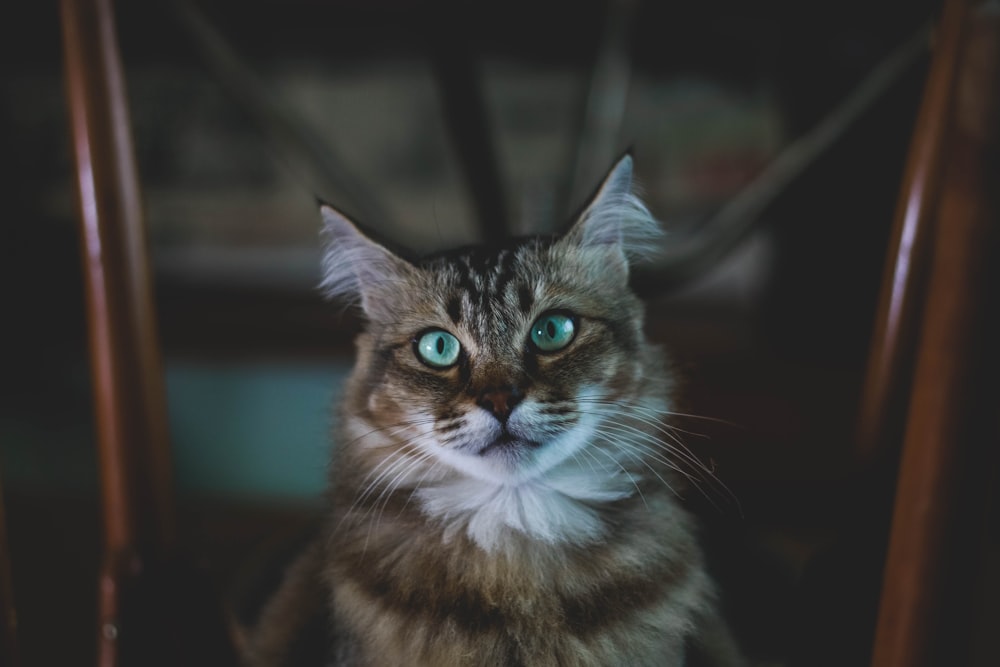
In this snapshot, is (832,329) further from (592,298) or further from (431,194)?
(592,298)

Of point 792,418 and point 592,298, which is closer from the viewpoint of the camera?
point 592,298

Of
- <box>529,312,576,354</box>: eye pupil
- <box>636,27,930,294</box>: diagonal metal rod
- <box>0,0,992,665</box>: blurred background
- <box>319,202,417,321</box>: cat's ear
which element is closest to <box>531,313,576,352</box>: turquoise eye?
<box>529,312,576,354</box>: eye pupil

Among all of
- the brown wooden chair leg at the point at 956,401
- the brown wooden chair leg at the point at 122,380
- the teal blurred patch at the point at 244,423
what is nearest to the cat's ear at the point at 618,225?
the brown wooden chair leg at the point at 956,401

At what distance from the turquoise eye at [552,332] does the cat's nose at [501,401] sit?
59 mm

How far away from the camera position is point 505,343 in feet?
2.08

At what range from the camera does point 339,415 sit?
760 mm

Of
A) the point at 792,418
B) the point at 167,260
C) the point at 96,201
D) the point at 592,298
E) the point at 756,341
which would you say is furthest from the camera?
the point at 167,260

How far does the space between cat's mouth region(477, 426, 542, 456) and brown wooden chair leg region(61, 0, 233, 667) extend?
0.90 ft

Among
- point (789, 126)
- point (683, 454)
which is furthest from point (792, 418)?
point (683, 454)

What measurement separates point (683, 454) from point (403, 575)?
27cm

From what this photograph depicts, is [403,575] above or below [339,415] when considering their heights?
below

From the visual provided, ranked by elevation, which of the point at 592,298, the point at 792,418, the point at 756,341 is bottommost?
the point at 792,418

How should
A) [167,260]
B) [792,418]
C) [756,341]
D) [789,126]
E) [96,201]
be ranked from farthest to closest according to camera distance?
[167,260] → [756,341] → [792,418] → [789,126] → [96,201]

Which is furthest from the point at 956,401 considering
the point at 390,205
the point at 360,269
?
the point at 390,205
